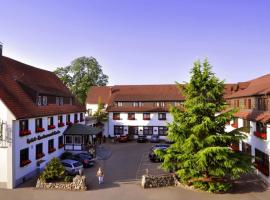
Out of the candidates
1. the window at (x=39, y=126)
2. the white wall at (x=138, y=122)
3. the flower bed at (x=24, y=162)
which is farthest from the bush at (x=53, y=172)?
the white wall at (x=138, y=122)

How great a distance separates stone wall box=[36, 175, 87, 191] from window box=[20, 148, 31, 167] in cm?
246

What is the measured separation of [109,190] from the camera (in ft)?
67.2

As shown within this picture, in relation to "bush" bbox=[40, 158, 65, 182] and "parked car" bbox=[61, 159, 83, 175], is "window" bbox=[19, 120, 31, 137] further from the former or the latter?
"parked car" bbox=[61, 159, 83, 175]

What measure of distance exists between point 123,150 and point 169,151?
16.8 meters

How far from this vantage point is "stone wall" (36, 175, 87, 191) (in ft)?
68.0

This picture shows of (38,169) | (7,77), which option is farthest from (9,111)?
(38,169)

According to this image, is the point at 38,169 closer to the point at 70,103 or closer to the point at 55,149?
the point at 55,149

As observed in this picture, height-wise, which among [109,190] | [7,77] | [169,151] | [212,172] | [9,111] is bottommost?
[109,190]

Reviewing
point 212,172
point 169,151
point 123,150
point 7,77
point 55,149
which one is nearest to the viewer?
point 212,172

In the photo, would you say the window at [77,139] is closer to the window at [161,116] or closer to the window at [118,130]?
the window at [118,130]

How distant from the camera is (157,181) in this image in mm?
21312

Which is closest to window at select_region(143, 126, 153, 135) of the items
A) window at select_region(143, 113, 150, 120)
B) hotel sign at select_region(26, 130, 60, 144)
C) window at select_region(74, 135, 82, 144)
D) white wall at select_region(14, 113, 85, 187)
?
window at select_region(143, 113, 150, 120)

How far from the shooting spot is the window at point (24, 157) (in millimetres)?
22358

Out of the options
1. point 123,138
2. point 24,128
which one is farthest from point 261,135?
point 123,138
